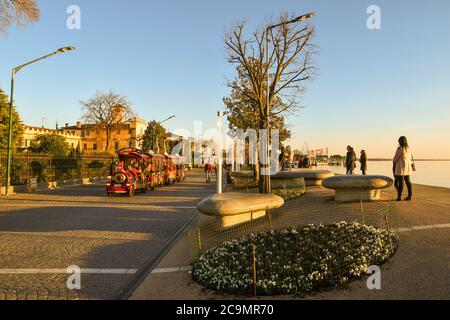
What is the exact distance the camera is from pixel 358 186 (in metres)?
11.0

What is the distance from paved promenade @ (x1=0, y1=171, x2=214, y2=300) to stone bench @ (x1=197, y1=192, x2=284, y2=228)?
146 centimetres

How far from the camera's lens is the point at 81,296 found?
5.39 metres

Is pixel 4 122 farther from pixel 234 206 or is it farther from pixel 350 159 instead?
pixel 234 206

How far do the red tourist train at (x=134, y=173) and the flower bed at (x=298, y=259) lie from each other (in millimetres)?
13453

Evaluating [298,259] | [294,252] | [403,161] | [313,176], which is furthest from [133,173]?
[298,259]

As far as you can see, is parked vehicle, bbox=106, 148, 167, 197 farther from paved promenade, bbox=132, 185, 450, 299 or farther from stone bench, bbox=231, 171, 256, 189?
paved promenade, bbox=132, 185, 450, 299

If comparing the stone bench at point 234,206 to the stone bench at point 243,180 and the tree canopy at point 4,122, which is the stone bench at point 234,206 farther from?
the tree canopy at point 4,122

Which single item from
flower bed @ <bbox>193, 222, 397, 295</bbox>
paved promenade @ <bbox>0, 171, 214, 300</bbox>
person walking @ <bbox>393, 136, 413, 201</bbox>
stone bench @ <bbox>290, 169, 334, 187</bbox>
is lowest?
paved promenade @ <bbox>0, 171, 214, 300</bbox>

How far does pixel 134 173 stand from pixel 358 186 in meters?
13.4

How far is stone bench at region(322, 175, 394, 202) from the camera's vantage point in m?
11.0

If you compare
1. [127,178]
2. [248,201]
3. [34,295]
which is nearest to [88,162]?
[127,178]

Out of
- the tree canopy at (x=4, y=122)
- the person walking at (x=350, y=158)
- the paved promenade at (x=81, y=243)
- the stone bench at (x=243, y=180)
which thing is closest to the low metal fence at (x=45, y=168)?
the tree canopy at (x=4, y=122)

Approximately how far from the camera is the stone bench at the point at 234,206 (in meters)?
8.55

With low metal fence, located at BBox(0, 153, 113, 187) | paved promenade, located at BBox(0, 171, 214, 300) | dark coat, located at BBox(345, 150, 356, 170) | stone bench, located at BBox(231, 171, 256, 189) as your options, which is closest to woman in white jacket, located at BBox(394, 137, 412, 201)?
paved promenade, located at BBox(0, 171, 214, 300)
